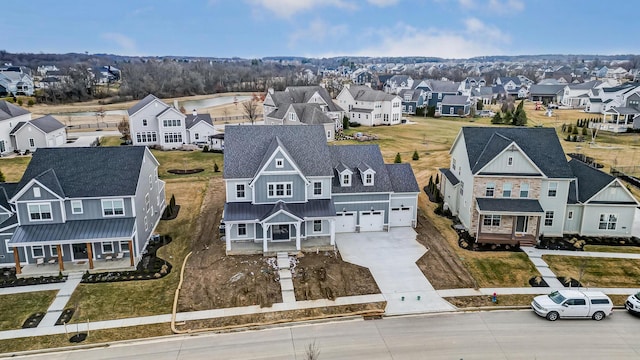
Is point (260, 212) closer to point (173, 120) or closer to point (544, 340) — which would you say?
point (544, 340)

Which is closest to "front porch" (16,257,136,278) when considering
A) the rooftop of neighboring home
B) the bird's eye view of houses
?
the bird's eye view of houses

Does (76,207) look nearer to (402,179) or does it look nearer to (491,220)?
(402,179)

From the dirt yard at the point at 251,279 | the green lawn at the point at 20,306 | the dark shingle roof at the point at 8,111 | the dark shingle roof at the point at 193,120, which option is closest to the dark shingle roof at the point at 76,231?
the green lawn at the point at 20,306

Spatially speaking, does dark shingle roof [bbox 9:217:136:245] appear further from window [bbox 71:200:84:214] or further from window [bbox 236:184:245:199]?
window [bbox 236:184:245:199]

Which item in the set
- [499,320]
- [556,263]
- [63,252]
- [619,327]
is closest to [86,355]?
[63,252]

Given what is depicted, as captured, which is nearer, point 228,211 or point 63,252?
point 63,252

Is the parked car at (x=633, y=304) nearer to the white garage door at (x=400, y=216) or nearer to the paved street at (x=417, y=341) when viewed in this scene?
the paved street at (x=417, y=341)
